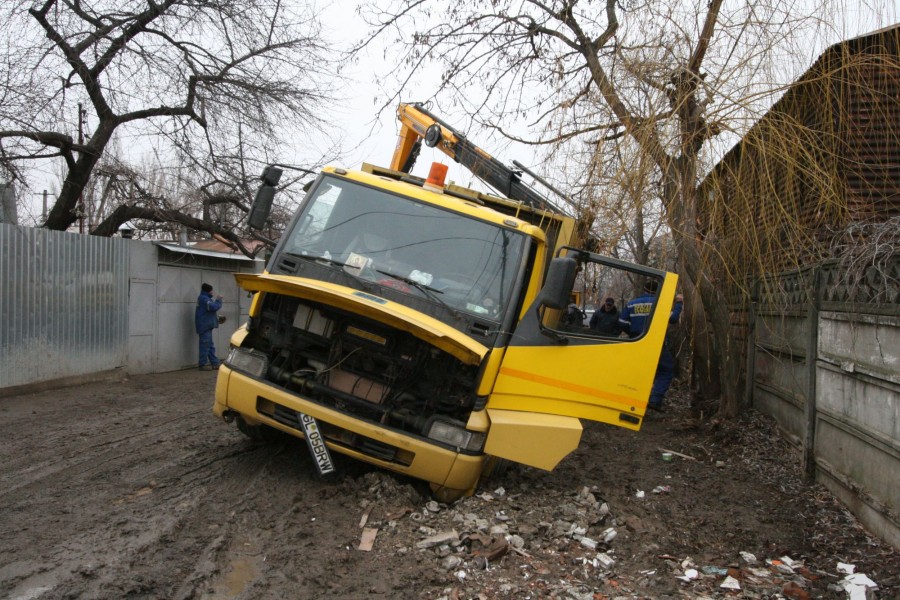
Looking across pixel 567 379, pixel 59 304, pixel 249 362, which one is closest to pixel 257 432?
pixel 249 362

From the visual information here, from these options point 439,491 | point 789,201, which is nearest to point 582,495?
point 439,491

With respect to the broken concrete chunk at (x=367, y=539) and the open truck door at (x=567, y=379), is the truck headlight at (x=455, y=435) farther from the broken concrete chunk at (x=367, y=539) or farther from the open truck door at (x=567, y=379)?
the broken concrete chunk at (x=367, y=539)

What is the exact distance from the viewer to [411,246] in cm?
550

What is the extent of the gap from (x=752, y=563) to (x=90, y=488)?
4631 millimetres

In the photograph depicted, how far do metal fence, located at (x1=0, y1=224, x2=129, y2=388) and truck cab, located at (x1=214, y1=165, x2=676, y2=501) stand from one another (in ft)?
17.5

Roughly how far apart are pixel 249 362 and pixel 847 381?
4513 millimetres

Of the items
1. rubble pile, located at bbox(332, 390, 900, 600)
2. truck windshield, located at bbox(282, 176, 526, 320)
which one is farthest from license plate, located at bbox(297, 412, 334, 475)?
truck windshield, located at bbox(282, 176, 526, 320)

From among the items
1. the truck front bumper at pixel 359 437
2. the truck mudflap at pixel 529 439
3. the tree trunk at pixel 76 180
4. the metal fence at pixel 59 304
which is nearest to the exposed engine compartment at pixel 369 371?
the truck front bumper at pixel 359 437

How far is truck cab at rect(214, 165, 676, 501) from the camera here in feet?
16.3

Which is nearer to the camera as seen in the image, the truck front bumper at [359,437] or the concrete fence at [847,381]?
the concrete fence at [847,381]

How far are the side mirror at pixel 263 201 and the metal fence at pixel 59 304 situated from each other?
4.95 metres

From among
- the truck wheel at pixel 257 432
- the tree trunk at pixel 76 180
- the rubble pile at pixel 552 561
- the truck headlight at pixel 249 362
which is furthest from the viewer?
the tree trunk at pixel 76 180

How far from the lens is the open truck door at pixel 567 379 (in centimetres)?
506

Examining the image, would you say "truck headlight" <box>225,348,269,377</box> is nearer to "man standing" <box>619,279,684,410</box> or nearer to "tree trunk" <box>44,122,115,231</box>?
"man standing" <box>619,279,684,410</box>
